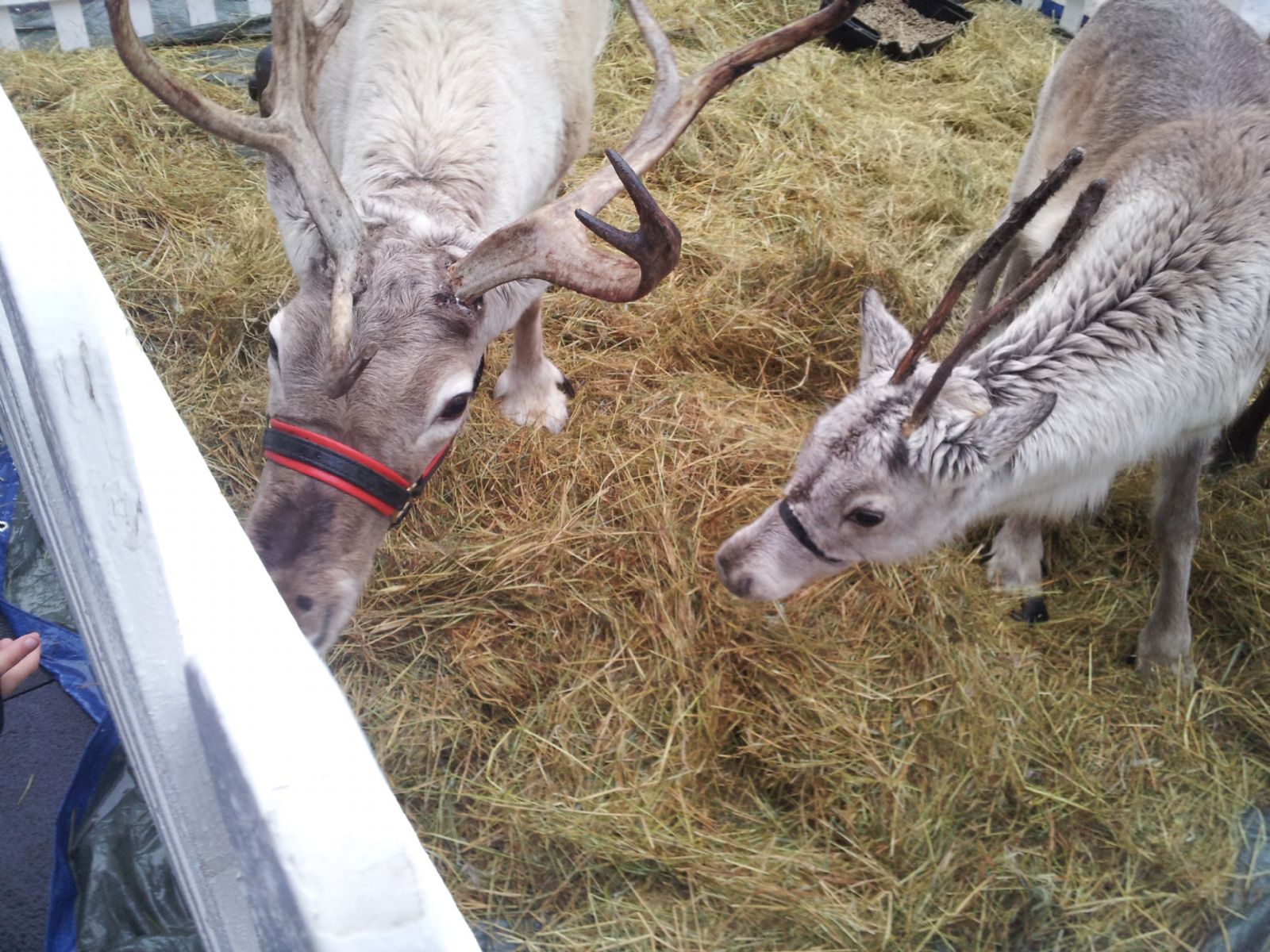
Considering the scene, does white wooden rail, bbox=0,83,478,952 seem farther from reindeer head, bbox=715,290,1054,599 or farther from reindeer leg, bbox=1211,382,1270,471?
reindeer leg, bbox=1211,382,1270,471

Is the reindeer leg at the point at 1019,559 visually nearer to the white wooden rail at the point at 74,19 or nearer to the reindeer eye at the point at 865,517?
the reindeer eye at the point at 865,517

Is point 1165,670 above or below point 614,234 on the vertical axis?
below

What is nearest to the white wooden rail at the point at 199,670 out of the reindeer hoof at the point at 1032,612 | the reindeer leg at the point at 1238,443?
the reindeer hoof at the point at 1032,612

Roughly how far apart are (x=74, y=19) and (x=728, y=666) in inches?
208

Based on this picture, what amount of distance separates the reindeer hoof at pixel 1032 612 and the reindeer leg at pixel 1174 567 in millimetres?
313

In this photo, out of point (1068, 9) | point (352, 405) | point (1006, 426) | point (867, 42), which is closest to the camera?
point (352, 405)

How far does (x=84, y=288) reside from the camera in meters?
1.02

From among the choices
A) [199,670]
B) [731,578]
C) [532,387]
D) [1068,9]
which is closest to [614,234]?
[731,578]

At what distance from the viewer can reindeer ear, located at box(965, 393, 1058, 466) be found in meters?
2.33

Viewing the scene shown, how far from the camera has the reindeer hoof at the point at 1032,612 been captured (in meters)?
3.22

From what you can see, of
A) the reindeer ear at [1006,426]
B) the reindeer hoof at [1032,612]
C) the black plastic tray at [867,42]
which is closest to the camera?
the reindeer ear at [1006,426]

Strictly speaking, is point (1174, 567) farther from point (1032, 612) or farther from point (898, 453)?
point (898, 453)

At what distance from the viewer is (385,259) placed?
2.34 metres

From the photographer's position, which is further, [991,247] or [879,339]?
[879,339]
